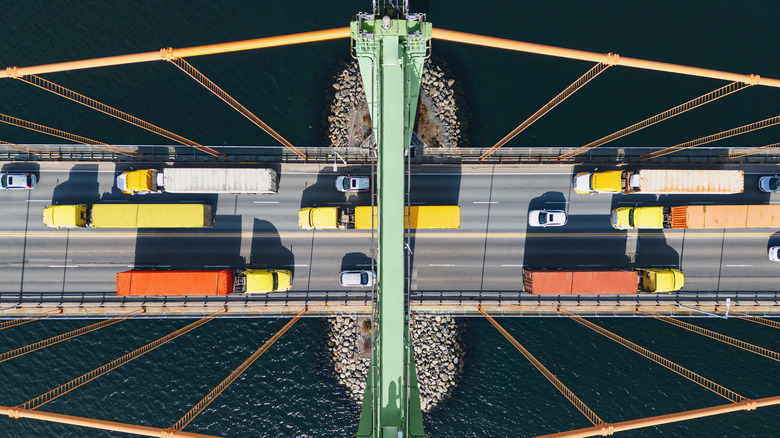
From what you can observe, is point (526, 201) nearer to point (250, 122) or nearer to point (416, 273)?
point (416, 273)

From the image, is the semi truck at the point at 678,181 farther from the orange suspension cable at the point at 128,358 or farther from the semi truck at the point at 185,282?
the orange suspension cable at the point at 128,358

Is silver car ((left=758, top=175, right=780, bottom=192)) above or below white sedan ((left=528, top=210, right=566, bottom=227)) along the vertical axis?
above

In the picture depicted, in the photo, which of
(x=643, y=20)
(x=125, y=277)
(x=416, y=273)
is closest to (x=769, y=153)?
(x=643, y=20)

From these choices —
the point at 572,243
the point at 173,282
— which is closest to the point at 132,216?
the point at 173,282

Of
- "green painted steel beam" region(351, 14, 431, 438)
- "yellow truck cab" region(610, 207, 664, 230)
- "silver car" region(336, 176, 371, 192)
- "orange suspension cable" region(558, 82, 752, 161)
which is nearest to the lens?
"green painted steel beam" region(351, 14, 431, 438)

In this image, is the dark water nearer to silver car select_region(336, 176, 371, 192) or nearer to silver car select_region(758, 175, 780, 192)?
silver car select_region(758, 175, 780, 192)

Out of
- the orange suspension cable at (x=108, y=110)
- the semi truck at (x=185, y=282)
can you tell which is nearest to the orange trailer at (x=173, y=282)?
the semi truck at (x=185, y=282)

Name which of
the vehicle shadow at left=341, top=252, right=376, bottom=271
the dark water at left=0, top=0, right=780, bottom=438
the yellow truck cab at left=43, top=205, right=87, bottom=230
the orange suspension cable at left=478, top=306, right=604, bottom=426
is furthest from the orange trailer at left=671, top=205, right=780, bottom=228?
the yellow truck cab at left=43, top=205, right=87, bottom=230
